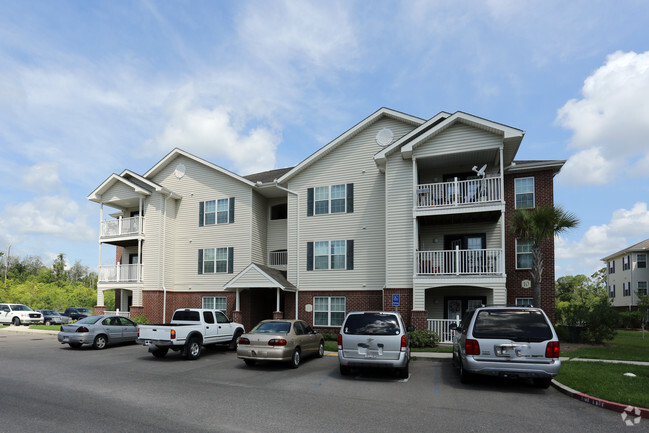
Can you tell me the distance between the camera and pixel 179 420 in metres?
7.50

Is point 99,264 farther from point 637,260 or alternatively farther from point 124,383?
point 637,260

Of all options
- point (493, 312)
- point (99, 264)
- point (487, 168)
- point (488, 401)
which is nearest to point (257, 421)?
point (488, 401)

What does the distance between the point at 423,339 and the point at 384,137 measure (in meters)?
10.2

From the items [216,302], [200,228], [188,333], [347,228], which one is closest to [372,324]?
[188,333]

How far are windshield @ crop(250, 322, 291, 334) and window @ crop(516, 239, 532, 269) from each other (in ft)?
39.8

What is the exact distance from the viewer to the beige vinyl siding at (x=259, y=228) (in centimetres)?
2528

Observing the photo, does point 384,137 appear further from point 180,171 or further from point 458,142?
point 180,171

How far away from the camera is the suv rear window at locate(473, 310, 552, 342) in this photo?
32.7 feet

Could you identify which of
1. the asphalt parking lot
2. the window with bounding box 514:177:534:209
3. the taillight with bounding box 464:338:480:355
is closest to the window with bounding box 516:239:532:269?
the window with bounding box 514:177:534:209

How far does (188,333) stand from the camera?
15.7 m

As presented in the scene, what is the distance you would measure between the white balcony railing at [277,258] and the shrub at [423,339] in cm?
989

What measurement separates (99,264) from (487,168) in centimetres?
2396

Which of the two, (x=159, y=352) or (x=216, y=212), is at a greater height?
(x=216, y=212)

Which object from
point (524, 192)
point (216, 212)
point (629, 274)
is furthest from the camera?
point (629, 274)
